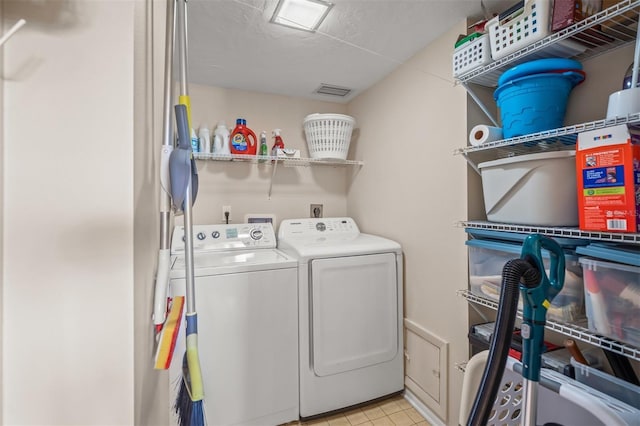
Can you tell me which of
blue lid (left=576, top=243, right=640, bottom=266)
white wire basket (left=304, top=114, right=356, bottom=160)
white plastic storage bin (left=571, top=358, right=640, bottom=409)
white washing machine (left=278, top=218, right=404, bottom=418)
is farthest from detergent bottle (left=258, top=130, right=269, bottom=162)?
white plastic storage bin (left=571, top=358, right=640, bottom=409)

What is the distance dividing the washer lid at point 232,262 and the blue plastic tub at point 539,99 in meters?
1.32

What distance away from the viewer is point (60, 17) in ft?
1.86

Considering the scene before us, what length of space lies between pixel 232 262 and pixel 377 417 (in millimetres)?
1319

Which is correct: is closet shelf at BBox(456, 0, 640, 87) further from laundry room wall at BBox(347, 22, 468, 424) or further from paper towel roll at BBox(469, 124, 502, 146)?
laundry room wall at BBox(347, 22, 468, 424)

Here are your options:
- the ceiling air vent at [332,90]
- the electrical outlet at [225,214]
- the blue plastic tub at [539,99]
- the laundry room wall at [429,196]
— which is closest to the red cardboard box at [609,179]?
the blue plastic tub at [539,99]

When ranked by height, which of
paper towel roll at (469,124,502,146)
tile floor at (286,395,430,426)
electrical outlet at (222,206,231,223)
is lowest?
tile floor at (286,395,430,426)

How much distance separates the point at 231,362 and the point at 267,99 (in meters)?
2.02

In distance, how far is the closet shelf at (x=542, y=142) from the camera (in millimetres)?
886

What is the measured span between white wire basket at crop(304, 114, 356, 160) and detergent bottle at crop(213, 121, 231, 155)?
63 centimetres

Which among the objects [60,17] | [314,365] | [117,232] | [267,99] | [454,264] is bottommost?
[314,365]

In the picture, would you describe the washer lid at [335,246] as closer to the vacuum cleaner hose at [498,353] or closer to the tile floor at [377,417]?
the tile floor at [377,417]

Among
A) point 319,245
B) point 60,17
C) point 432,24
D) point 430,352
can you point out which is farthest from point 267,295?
point 432,24

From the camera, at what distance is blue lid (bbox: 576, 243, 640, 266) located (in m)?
0.83

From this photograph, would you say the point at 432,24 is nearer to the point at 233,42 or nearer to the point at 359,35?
the point at 359,35
